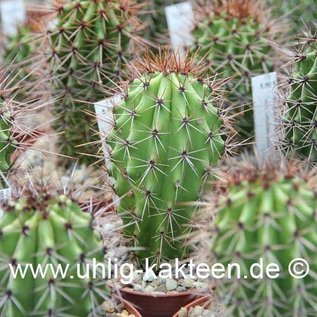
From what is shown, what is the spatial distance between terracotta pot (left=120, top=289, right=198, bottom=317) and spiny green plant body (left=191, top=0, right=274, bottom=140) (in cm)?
80

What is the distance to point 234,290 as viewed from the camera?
158 cm

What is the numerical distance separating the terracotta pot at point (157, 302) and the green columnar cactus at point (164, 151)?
0.14 m

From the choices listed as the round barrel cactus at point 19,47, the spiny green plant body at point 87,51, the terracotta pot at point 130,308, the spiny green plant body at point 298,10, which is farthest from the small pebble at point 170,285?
the round barrel cactus at point 19,47

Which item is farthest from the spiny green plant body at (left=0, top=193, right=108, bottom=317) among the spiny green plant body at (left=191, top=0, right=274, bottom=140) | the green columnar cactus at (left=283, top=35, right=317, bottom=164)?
the spiny green plant body at (left=191, top=0, right=274, bottom=140)

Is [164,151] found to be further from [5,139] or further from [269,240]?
[269,240]

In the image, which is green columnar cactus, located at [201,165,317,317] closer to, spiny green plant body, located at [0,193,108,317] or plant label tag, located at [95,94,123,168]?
spiny green plant body, located at [0,193,108,317]

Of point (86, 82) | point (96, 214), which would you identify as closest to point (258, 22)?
point (86, 82)

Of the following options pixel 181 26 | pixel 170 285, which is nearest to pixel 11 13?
pixel 181 26

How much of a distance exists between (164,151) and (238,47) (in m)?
0.73

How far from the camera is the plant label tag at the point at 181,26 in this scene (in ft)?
9.35

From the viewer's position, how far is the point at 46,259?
1.64 metres

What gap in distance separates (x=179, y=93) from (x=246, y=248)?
736 millimetres

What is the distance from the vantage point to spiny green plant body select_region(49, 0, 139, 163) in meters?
2.68

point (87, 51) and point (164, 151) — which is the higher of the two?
point (87, 51)
